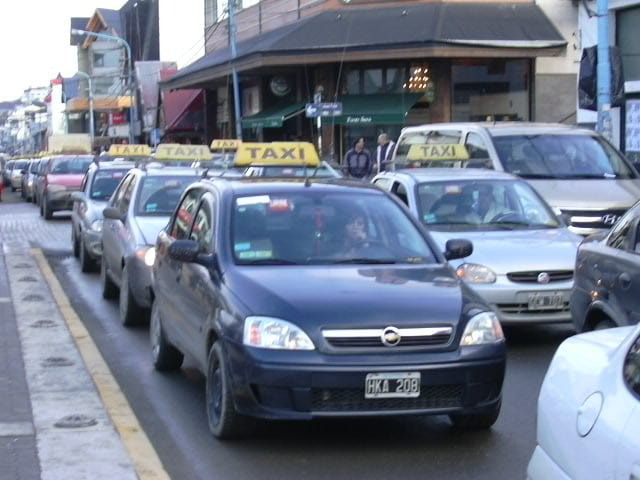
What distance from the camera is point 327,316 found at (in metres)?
6.94

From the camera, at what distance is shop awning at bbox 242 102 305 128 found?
38.5 metres

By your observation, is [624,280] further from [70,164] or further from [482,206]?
[70,164]

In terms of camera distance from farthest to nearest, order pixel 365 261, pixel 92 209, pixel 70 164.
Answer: pixel 70 164 < pixel 92 209 < pixel 365 261

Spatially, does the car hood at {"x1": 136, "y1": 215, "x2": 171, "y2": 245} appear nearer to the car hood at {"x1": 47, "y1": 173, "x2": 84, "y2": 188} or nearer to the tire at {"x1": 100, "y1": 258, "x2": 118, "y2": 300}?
the tire at {"x1": 100, "y1": 258, "x2": 118, "y2": 300}

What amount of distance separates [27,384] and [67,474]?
2628mm

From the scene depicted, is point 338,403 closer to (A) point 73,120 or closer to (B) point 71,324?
(B) point 71,324

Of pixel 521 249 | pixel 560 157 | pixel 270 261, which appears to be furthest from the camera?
pixel 560 157

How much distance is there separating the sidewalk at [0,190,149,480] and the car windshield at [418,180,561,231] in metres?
3.70

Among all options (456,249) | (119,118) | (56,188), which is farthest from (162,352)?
(119,118)

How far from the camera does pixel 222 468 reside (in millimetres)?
6887

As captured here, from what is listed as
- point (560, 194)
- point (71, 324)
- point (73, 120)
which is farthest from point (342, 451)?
point (73, 120)

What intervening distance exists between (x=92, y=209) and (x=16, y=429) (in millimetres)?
10446

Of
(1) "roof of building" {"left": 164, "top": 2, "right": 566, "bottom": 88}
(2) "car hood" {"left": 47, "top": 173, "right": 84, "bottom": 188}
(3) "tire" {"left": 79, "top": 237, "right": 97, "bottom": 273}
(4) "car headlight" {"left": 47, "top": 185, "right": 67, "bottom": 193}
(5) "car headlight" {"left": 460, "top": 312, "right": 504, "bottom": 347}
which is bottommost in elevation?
(3) "tire" {"left": 79, "top": 237, "right": 97, "bottom": 273}

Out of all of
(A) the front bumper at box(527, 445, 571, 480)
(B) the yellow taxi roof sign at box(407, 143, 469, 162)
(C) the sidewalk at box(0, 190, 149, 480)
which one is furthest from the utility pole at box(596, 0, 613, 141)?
(A) the front bumper at box(527, 445, 571, 480)
